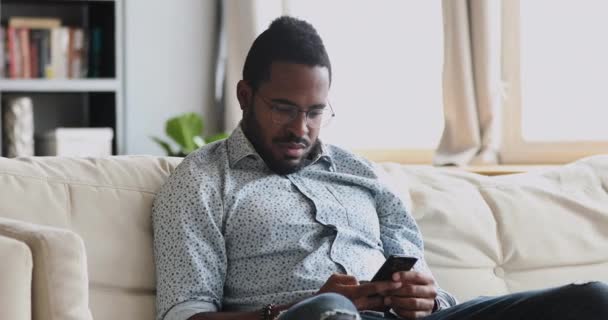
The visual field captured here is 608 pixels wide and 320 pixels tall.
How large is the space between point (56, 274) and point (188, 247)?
34 centimetres

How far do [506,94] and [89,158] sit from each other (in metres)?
1.84

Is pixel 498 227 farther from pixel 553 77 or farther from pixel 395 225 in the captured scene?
pixel 553 77

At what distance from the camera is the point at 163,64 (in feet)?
13.5

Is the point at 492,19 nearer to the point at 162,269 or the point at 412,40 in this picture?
the point at 412,40

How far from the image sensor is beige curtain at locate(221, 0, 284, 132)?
3855mm

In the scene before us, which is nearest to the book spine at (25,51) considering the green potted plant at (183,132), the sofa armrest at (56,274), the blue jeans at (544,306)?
the green potted plant at (183,132)

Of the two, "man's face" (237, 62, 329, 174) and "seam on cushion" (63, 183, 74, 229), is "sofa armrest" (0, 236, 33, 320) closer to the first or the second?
"seam on cushion" (63, 183, 74, 229)

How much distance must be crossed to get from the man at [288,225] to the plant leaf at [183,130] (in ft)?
5.83

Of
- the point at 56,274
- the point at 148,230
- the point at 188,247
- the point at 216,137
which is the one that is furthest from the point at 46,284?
the point at 216,137

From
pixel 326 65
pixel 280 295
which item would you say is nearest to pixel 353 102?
pixel 326 65

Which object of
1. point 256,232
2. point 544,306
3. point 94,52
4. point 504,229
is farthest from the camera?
point 94,52

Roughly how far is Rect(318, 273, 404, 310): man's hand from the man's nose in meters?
0.34

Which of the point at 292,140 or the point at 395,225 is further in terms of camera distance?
the point at 395,225

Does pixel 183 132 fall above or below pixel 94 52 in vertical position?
below
